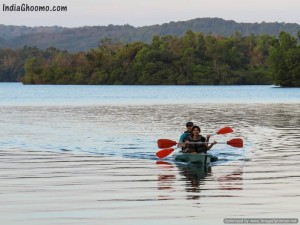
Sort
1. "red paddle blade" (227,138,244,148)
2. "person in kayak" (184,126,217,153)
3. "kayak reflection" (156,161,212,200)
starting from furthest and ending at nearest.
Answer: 1. "red paddle blade" (227,138,244,148)
2. "person in kayak" (184,126,217,153)
3. "kayak reflection" (156,161,212,200)

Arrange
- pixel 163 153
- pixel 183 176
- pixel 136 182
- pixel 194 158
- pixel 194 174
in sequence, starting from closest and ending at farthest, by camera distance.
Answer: pixel 136 182, pixel 183 176, pixel 194 174, pixel 194 158, pixel 163 153

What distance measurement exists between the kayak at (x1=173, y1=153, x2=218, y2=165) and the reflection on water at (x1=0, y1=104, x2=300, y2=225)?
0.26 m

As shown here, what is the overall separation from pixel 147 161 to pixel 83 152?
194 inches

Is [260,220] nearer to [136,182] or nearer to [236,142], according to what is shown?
[136,182]

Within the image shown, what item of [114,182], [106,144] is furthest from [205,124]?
[114,182]

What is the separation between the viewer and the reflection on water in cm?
1825

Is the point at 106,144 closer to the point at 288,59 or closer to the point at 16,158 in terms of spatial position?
the point at 16,158

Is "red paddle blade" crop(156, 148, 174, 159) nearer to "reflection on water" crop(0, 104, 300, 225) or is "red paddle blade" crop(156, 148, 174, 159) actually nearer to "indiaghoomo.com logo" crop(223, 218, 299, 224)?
"reflection on water" crop(0, 104, 300, 225)

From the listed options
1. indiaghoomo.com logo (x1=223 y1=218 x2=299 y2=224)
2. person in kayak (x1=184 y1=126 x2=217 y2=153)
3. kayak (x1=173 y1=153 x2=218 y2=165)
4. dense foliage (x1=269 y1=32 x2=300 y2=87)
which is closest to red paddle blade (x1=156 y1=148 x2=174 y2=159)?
kayak (x1=173 y1=153 x2=218 y2=165)

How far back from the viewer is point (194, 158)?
28938 millimetres

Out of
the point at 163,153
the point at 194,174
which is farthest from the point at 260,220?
the point at 163,153

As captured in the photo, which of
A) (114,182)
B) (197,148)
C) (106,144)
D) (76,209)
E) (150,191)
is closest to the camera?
(76,209)

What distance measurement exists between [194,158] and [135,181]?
4.85 metres

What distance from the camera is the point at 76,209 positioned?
18750 millimetres
